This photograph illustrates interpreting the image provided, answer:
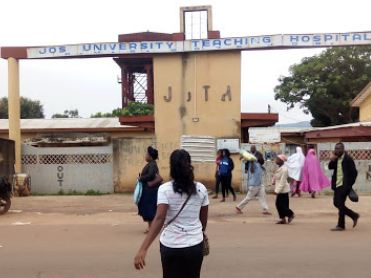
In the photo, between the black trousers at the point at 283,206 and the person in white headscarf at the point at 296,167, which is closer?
the black trousers at the point at 283,206

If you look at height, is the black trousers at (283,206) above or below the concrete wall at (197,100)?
below

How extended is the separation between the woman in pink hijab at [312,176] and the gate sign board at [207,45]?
3.54 m

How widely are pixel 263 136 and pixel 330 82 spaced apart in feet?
74.4


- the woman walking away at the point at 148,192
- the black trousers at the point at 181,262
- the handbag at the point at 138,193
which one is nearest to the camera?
the black trousers at the point at 181,262

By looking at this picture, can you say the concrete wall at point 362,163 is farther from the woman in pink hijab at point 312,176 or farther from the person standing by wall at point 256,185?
the person standing by wall at point 256,185

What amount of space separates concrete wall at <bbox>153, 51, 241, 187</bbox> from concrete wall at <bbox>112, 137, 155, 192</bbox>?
2.20 feet

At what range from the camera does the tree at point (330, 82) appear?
3988 cm

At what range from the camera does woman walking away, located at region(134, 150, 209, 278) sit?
4.39 metres

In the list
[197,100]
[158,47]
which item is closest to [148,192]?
A: [197,100]

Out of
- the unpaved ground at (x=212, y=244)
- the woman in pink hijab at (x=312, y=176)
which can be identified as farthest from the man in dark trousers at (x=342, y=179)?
the woman in pink hijab at (x=312, y=176)

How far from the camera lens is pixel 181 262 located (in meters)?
4.37

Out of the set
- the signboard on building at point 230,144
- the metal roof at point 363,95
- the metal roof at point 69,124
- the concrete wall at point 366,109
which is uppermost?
the metal roof at point 363,95

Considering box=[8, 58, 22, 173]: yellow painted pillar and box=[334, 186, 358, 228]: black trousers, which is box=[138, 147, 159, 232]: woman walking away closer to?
box=[334, 186, 358, 228]: black trousers

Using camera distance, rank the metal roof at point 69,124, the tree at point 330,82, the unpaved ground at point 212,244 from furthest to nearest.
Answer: the tree at point 330,82 < the metal roof at point 69,124 < the unpaved ground at point 212,244
